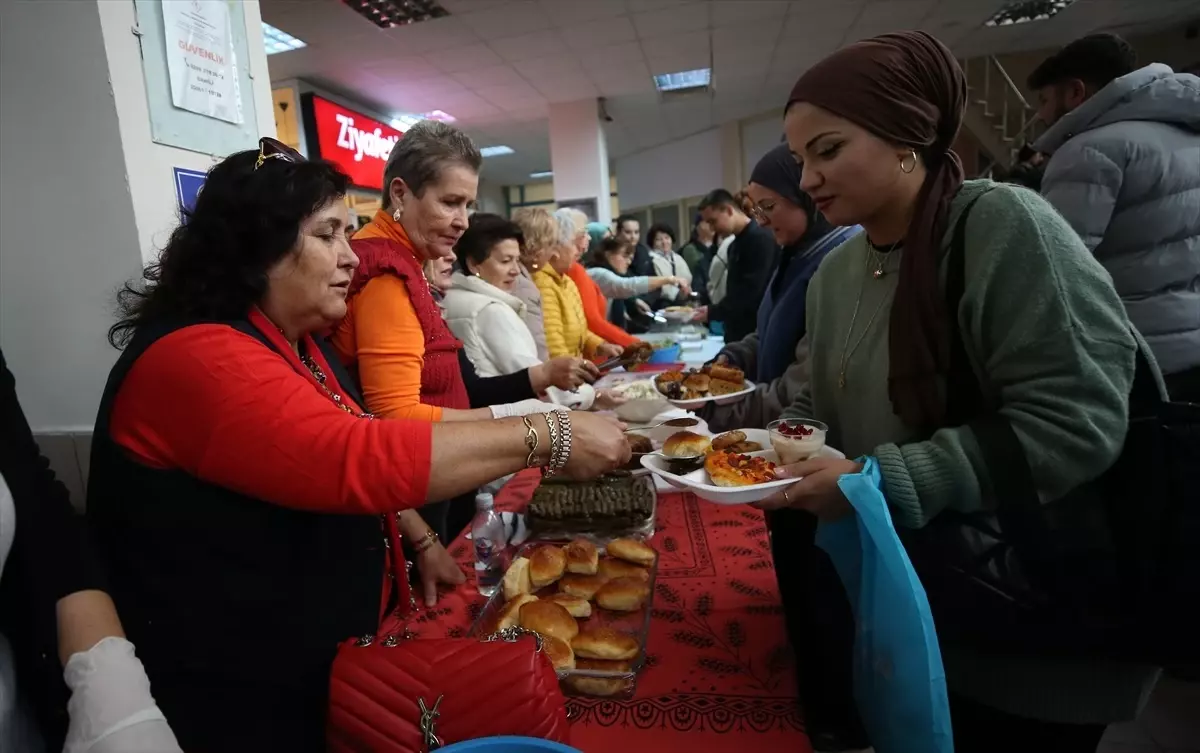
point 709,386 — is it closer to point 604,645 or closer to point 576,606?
point 576,606

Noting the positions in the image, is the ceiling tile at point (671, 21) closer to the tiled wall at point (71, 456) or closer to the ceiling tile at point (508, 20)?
the ceiling tile at point (508, 20)

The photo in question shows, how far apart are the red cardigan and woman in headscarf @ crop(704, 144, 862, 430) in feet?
3.87

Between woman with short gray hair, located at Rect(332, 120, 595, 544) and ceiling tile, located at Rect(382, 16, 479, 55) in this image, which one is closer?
woman with short gray hair, located at Rect(332, 120, 595, 544)

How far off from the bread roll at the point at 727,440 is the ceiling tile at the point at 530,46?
582 centimetres

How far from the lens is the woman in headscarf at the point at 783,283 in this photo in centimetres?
185

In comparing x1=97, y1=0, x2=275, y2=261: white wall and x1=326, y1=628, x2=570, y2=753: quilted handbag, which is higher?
x1=97, y1=0, x2=275, y2=261: white wall

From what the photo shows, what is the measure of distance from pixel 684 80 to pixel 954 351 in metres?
8.72

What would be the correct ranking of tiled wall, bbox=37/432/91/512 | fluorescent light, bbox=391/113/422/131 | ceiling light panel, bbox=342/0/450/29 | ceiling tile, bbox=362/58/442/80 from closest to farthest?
tiled wall, bbox=37/432/91/512
ceiling light panel, bbox=342/0/450/29
ceiling tile, bbox=362/58/442/80
fluorescent light, bbox=391/113/422/131

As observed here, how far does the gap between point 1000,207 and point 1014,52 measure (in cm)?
1045

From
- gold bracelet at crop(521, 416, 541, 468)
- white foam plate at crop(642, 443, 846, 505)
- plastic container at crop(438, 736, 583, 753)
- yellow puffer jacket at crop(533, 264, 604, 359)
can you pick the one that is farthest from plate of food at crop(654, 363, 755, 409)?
yellow puffer jacket at crop(533, 264, 604, 359)

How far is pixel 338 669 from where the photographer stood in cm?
94

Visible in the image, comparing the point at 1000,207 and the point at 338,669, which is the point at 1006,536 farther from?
the point at 338,669

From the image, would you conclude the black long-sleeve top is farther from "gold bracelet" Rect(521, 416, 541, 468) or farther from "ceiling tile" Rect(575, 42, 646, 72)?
"ceiling tile" Rect(575, 42, 646, 72)

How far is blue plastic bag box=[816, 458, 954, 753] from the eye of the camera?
886 mm
